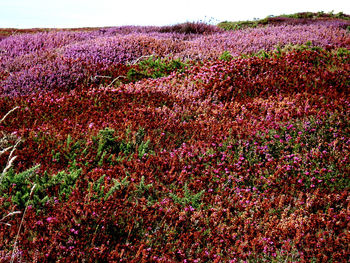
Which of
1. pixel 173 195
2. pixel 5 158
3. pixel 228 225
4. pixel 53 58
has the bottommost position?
pixel 228 225

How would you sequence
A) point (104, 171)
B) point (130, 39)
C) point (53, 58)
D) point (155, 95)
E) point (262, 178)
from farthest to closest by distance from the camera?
point (130, 39) < point (53, 58) < point (155, 95) < point (262, 178) < point (104, 171)

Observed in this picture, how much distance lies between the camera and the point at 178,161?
514 centimetres

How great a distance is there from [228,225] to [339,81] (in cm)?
536

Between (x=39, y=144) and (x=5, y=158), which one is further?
(x=39, y=144)

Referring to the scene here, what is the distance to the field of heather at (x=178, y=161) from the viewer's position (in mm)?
3568

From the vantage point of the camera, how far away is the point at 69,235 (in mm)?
3355

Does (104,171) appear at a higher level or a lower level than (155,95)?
lower

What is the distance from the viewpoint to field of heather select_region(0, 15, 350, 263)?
140 inches

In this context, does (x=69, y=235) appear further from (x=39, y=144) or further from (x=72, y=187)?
(x=39, y=144)

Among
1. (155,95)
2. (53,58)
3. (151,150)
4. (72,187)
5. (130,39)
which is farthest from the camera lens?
(130,39)

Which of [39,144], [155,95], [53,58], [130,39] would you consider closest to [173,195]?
[39,144]

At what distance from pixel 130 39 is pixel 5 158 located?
779 cm

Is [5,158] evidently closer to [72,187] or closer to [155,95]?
[72,187]

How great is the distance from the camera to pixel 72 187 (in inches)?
160
